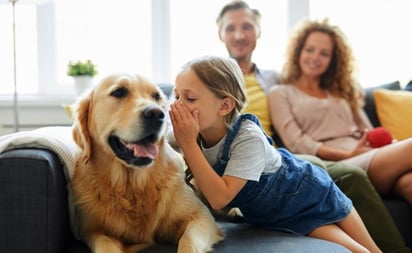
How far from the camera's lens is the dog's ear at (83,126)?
1475 mm

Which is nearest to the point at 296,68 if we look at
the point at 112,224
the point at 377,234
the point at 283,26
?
the point at 283,26

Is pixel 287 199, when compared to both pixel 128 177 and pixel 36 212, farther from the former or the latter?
pixel 36 212

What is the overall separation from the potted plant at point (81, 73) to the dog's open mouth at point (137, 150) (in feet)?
4.93

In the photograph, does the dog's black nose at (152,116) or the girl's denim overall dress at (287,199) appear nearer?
the dog's black nose at (152,116)

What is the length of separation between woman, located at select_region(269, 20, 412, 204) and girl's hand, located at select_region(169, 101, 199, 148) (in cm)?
105

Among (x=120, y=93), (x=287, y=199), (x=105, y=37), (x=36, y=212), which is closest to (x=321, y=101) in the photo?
(x=287, y=199)

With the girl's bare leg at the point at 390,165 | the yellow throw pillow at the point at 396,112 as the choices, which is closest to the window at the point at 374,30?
the yellow throw pillow at the point at 396,112

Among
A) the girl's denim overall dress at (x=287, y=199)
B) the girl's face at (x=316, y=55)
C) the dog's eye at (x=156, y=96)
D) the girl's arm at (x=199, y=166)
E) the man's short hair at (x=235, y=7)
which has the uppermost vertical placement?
the man's short hair at (x=235, y=7)

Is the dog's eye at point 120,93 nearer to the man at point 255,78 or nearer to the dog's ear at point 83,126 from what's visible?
the dog's ear at point 83,126

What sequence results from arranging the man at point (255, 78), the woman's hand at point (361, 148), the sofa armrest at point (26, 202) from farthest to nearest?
the woman's hand at point (361, 148) < the man at point (255, 78) < the sofa armrest at point (26, 202)

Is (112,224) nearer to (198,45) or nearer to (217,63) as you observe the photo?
(217,63)

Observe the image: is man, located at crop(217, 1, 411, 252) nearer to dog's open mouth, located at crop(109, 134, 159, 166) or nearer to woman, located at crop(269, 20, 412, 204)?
woman, located at crop(269, 20, 412, 204)

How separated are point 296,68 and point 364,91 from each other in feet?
1.48

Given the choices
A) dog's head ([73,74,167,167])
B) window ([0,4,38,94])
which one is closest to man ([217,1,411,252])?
dog's head ([73,74,167,167])
